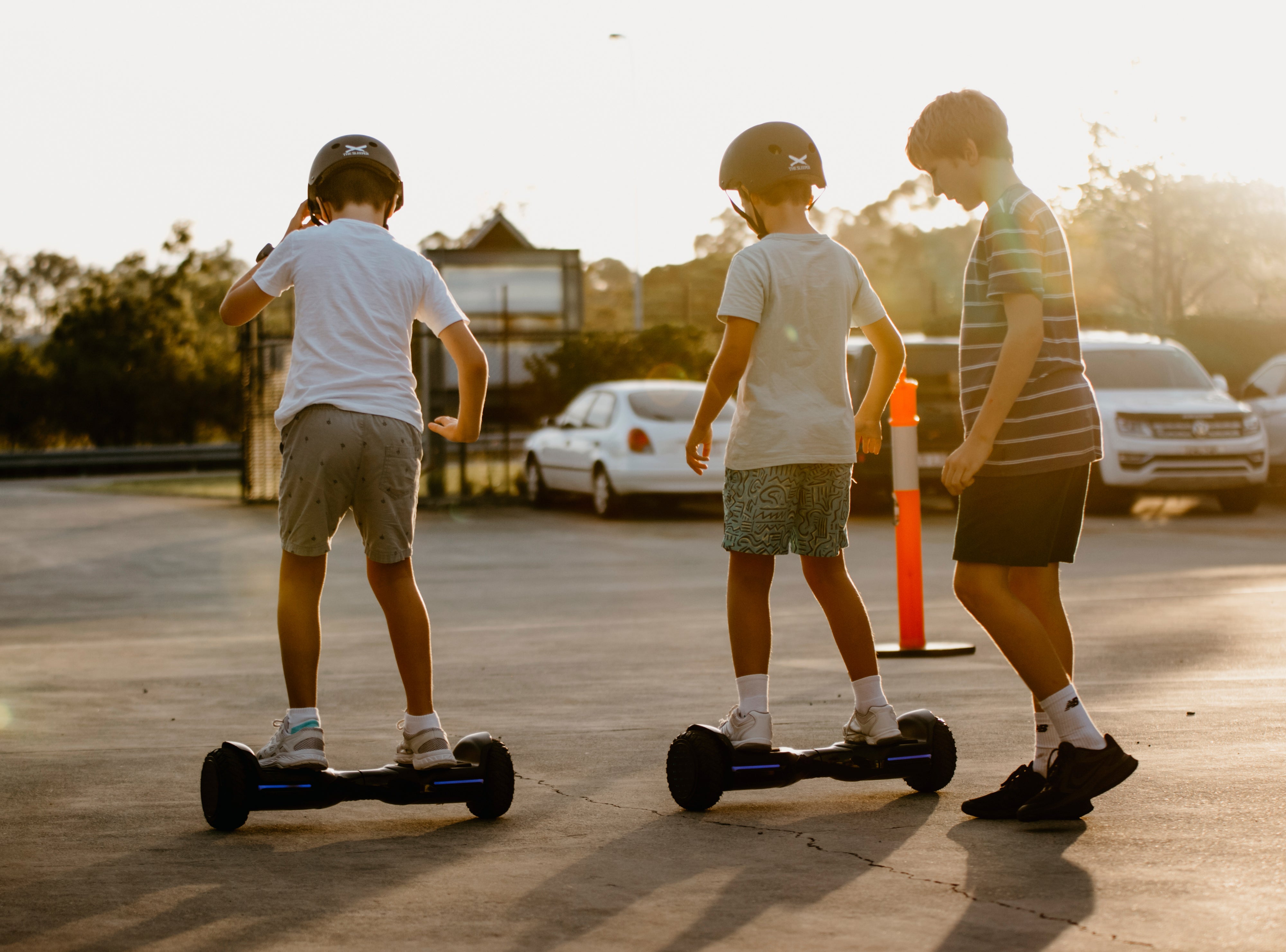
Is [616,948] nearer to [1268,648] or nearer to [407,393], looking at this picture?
[407,393]

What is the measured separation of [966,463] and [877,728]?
814 mm

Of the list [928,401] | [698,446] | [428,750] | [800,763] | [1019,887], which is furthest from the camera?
[928,401]

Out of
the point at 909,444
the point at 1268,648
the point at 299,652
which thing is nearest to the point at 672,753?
the point at 299,652

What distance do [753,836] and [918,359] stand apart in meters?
13.1

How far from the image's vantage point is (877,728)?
14.3 ft

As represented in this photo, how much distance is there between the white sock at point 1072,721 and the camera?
13.1 ft

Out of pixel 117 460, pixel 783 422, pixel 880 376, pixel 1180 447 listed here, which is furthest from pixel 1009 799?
pixel 117 460

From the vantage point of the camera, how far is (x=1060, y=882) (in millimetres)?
3416

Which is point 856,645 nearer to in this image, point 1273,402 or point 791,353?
point 791,353

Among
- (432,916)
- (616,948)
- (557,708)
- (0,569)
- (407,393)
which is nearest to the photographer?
(616,948)

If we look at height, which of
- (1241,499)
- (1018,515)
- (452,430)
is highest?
(452,430)

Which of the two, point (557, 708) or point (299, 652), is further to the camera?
point (557, 708)

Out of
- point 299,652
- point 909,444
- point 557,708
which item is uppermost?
point 909,444

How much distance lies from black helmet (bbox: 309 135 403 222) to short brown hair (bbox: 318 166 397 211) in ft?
0.04
